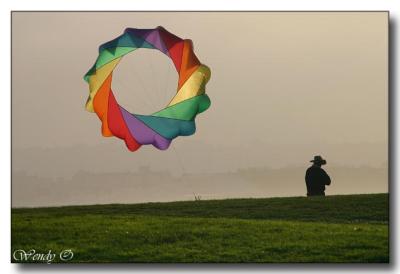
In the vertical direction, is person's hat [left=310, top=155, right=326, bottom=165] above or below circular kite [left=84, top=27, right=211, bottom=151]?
below

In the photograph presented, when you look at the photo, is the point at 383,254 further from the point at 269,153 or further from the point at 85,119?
the point at 85,119

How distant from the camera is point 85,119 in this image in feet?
24.4

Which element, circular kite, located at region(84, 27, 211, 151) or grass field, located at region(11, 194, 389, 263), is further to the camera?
circular kite, located at region(84, 27, 211, 151)

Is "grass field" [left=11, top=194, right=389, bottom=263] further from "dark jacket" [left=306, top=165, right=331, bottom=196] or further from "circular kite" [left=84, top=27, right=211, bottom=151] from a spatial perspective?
"circular kite" [left=84, top=27, right=211, bottom=151]

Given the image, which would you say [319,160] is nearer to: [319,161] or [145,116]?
[319,161]

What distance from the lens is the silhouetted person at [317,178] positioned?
24.2 feet

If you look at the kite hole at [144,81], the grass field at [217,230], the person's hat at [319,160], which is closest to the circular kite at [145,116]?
the kite hole at [144,81]

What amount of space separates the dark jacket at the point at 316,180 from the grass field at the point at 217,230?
0.07 meters

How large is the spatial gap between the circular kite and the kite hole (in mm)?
38

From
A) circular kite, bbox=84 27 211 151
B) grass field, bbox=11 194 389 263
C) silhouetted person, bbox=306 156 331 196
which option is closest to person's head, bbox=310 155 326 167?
silhouetted person, bbox=306 156 331 196

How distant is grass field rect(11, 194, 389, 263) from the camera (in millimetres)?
7273

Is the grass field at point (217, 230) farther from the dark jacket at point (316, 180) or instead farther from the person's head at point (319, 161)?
the person's head at point (319, 161)
